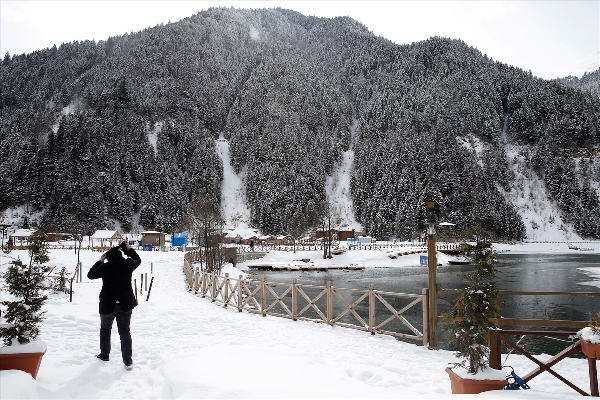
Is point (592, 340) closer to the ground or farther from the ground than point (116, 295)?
closer to the ground

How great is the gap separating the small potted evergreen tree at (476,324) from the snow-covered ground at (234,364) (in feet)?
1.57

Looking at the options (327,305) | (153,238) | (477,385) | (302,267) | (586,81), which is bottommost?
(302,267)

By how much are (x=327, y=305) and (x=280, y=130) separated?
113 meters

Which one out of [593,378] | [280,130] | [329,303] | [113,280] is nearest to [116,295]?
[113,280]

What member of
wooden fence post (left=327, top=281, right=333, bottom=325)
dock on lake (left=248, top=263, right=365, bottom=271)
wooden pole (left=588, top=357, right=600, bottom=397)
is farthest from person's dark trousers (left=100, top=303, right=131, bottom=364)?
dock on lake (left=248, top=263, right=365, bottom=271)

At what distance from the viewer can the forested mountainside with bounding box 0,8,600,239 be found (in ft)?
292

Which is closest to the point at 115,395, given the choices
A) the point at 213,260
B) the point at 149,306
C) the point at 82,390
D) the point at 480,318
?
the point at 82,390

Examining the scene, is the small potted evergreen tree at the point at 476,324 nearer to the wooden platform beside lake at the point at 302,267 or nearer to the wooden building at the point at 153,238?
the wooden platform beside lake at the point at 302,267

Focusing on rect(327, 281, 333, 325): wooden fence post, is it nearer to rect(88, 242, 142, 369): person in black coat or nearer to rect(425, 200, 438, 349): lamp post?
rect(425, 200, 438, 349): lamp post

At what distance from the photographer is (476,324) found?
5.15 meters

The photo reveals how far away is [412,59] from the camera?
14075 centimetres

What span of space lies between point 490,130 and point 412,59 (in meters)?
46.1

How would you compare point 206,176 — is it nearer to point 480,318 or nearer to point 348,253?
point 348,253

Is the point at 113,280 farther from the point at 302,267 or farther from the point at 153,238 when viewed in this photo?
the point at 153,238
